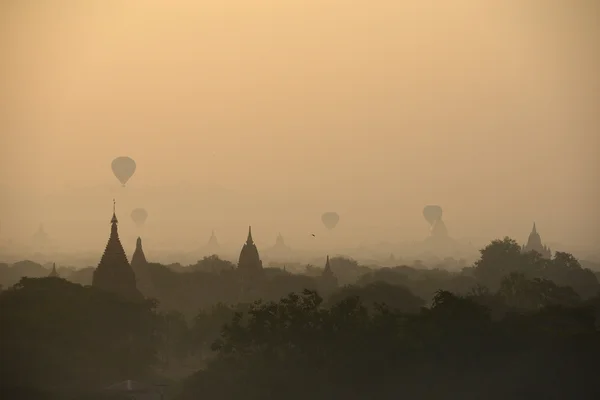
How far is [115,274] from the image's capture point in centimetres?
7188

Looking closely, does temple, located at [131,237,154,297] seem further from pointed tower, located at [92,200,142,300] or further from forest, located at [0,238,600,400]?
forest, located at [0,238,600,400]

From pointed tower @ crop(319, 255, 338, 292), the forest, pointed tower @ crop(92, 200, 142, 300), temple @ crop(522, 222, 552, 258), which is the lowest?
the forest

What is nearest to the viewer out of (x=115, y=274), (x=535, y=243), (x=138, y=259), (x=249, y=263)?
(x=115, y=274)

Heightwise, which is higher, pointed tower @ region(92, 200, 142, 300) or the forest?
pointed tower @ region(92, 200, 142, 300)

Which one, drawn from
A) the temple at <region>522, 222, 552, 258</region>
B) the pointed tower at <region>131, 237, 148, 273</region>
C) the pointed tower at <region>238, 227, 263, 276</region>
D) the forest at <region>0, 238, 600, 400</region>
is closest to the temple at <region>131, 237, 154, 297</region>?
the pointed tower at <region>131, 237, 148, 273</region>

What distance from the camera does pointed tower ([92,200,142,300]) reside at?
233 ft

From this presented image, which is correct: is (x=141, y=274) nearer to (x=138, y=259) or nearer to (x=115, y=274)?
(x=138, y=259)

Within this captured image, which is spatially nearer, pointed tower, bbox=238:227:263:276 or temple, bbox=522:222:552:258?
pointed tower, bbox=238:227:263:276

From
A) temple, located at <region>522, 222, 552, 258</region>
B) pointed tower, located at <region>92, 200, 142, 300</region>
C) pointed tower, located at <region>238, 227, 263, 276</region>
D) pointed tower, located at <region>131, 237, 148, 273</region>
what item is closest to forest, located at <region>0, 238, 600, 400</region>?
pointed tower, located at <region>92, 200, 142, 300</region>

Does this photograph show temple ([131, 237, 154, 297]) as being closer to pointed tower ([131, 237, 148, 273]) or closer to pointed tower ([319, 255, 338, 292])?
pointed tower ([131, 237, 148, 273])

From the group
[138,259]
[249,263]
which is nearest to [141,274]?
[138,259]

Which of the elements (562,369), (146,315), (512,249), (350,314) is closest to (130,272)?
(146,315)

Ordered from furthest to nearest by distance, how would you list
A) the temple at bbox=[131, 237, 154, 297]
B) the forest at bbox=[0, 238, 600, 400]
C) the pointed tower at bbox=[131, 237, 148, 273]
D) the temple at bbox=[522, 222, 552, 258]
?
the temple at bbox=[522, 222, 552, 258] → the pointed tower at bbox=[131, 237, 148, 273] → the temple at bbox=[131, 237, 154, 297] → the forest at bbox=[0, 238, 600, 400]

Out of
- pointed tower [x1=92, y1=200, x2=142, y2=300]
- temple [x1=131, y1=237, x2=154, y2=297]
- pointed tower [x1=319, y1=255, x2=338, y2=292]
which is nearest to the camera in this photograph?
pointed tower [x1=92, y1=200, x2=142, y2=300]
